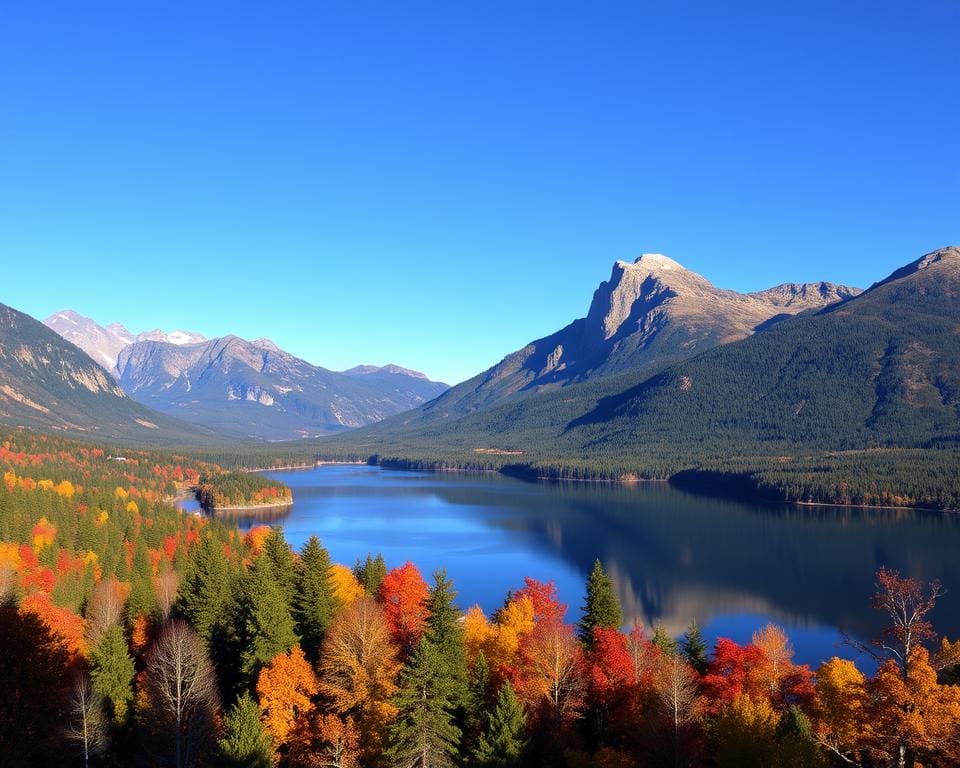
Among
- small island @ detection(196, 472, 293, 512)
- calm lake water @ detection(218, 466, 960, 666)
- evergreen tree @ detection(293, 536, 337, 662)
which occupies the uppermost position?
evergreen tree @ detection(293, 536, 337, 662)

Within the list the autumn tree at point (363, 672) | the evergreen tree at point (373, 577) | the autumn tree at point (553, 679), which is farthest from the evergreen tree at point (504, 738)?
the evergreen tree at point (373, 577)

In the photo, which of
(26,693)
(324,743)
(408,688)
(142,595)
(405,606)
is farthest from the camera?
(142,595)

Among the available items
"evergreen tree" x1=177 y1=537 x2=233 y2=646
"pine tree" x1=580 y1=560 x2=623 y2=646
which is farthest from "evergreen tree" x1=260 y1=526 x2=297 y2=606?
"pine tree" x1=580 y1=560 x2=623 y2=646

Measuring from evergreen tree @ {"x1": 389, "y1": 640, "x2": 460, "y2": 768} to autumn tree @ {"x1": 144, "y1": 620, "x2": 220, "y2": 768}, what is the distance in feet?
30.9

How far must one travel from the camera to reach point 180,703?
1329 inches

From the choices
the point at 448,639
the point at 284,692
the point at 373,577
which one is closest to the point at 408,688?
the point at 448,639

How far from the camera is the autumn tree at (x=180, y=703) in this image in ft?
110

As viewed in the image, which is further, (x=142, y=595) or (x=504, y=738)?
(x=142, y=595)

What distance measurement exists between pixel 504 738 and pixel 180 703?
14661 mm

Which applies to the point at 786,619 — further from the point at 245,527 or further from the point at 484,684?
the point at 245,527

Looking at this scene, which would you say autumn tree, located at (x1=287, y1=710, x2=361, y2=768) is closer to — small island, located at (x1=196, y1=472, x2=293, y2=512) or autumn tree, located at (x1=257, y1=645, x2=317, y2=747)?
autumn tree, located at (x1=257, y1=645, x2=317, y2=747)

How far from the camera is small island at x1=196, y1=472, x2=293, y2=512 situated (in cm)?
16836

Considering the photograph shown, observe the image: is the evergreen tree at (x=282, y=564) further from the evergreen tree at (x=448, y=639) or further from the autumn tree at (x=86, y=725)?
the evergreen tree at (x=448, y=639)

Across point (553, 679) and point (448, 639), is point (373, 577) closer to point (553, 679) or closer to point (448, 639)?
point (553, 679)
